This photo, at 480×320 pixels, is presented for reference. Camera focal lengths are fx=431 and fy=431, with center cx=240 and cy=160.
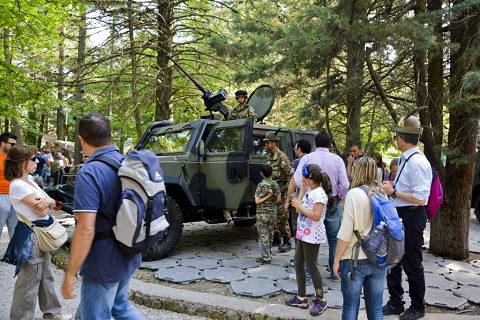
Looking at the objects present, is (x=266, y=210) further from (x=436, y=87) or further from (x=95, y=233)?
(x=95, y=233)

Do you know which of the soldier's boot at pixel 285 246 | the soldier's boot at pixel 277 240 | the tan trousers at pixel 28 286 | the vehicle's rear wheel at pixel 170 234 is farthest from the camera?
the soldier's boot at pixel 277 240

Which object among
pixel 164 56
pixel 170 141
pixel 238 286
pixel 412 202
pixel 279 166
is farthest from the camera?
pixel 164 56

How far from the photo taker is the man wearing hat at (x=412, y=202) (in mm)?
3684

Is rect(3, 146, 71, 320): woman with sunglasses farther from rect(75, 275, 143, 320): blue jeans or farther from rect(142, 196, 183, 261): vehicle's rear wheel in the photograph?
rect(142, 196, 183, 261): vehicle's rear wheel

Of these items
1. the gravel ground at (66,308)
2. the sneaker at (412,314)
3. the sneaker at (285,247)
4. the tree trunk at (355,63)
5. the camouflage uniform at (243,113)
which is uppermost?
the tree trunk at (355,63)

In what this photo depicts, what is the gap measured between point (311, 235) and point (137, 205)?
Answer: 202 cm

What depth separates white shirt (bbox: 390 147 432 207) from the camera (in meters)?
3.67

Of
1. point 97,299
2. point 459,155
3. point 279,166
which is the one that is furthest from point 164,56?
point 97,299

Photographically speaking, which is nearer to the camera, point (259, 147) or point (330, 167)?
point (330, 167)

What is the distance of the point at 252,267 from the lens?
532 cm

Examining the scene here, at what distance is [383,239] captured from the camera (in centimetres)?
290

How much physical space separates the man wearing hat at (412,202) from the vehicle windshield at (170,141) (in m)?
3.19

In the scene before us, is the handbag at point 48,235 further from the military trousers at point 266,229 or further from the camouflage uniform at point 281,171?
the camouflage uniform at point 281,171

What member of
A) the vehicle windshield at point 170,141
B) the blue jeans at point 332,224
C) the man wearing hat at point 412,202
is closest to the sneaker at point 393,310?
the man wearing hat at point 412,202
